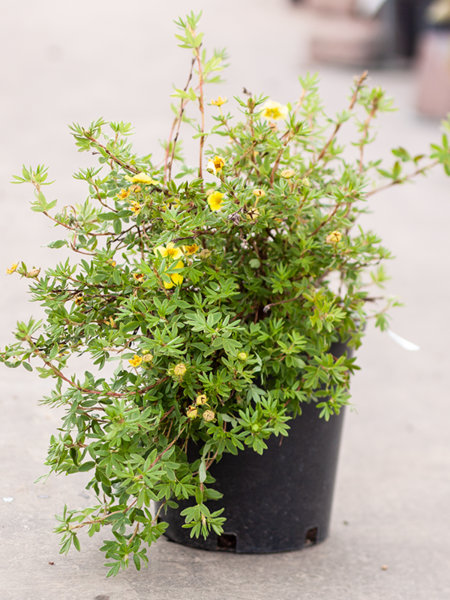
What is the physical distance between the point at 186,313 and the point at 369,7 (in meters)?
9.00

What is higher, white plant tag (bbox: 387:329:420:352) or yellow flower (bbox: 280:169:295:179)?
yellow flower (bbox: 280:169:295:179)

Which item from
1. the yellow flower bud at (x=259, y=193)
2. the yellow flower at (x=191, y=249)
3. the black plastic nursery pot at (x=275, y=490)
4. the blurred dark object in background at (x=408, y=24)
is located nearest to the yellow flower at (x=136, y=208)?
the yellow flower at (x=191, y=249)

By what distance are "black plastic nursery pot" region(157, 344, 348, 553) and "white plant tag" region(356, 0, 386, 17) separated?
27.7ft

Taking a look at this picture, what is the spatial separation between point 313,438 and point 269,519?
22cm

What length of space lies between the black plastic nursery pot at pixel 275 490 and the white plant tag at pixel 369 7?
8455 mm

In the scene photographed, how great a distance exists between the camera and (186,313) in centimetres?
123

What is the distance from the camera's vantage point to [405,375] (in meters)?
3.12

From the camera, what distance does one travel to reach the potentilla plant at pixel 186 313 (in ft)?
3.91

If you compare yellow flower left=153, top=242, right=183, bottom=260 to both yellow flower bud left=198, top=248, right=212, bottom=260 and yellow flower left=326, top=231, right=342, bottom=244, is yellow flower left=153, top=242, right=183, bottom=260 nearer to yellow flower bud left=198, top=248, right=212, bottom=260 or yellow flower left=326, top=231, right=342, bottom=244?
yellow flower bud left=198, top=248, right=212, bottom=260

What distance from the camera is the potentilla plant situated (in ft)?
3.91

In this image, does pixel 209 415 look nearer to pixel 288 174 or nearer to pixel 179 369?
pixel 179 369

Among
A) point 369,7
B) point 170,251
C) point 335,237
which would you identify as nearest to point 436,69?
point 369,7

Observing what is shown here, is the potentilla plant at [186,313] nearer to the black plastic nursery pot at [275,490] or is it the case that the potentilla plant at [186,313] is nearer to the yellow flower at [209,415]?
the yellow flower at [209,415]

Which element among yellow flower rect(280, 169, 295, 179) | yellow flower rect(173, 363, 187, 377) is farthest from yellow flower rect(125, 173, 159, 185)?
yellow flower rect(173, 363, 187, 377)
